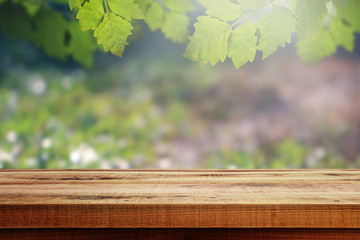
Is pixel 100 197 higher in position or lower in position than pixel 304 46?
lower

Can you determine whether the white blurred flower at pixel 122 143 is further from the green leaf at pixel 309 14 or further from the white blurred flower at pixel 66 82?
the green leaf at pixel 309 14

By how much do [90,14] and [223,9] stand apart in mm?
191

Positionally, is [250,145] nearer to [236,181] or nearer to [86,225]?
[236,181]

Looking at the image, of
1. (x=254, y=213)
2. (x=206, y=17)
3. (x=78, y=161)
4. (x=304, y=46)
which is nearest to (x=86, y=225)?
(x=254, y=213)

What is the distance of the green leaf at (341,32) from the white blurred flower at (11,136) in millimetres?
2953

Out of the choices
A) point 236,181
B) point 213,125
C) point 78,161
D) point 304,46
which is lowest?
point 78,161

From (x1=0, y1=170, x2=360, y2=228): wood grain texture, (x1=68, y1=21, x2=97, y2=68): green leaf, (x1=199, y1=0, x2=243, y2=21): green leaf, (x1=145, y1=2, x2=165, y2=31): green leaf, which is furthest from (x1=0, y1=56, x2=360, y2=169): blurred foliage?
(x1=199, y1=0, x2=243, y2=21): green leaf

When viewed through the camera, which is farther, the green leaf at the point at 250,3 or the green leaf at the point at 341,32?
the green leaf at the point at 341,32

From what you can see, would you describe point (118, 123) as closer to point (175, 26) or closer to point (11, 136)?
point (11, 136)

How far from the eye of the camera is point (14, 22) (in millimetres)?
1057

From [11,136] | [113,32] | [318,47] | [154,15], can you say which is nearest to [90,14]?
[113,32]

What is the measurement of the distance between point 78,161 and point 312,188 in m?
2.86

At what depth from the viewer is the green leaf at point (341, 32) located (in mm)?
899

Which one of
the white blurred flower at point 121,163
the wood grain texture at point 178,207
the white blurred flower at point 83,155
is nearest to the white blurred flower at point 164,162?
the white blurred flower at point 121,163
